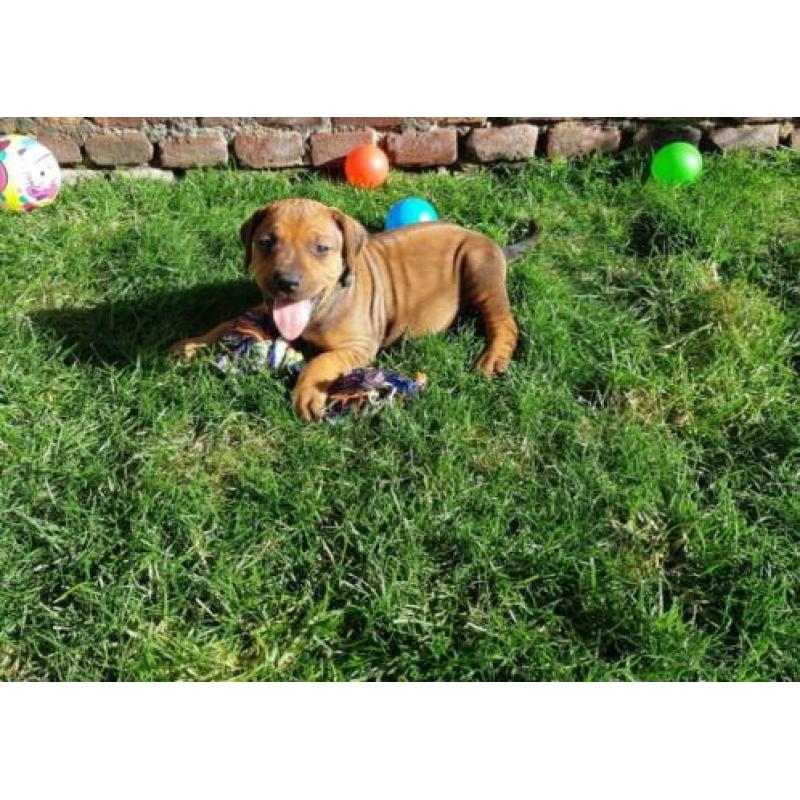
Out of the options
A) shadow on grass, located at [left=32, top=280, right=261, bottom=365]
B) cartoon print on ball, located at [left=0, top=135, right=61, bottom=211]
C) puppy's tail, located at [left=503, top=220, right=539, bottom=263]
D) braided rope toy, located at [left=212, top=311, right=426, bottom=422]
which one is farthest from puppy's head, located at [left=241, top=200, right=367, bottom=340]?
cartoon print on ball, located at [left=0, top=135, right=61, bottom=211]

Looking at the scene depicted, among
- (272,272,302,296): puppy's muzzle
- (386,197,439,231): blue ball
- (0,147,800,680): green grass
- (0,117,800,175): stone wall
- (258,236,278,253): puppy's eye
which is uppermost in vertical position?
(0,117,800,175): stone wall

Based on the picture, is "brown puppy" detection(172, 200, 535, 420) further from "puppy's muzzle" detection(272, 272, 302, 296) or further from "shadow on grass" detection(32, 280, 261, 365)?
"shadow on grass" detection(32, 280, 261, 365)

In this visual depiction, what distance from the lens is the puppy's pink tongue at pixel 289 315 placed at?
3.74m

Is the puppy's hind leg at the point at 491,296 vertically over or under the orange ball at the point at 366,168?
under

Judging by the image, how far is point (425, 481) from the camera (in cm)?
340

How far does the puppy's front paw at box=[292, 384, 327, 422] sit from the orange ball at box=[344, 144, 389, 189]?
2.39 metres

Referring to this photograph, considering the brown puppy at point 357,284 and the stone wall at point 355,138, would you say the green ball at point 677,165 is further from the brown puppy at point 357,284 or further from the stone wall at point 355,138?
the brown puppy at point 357,284

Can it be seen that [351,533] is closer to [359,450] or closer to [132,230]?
[359,450]

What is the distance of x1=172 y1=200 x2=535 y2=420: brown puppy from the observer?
371 centimetres

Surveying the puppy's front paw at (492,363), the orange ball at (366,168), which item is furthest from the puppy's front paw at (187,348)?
the orange ball at (366,168)

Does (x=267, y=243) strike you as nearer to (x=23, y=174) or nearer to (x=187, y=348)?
(x=187, y=348)

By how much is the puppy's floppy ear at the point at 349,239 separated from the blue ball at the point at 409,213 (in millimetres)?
1262

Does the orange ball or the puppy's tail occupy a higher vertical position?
the orange ball

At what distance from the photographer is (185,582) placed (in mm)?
3039
